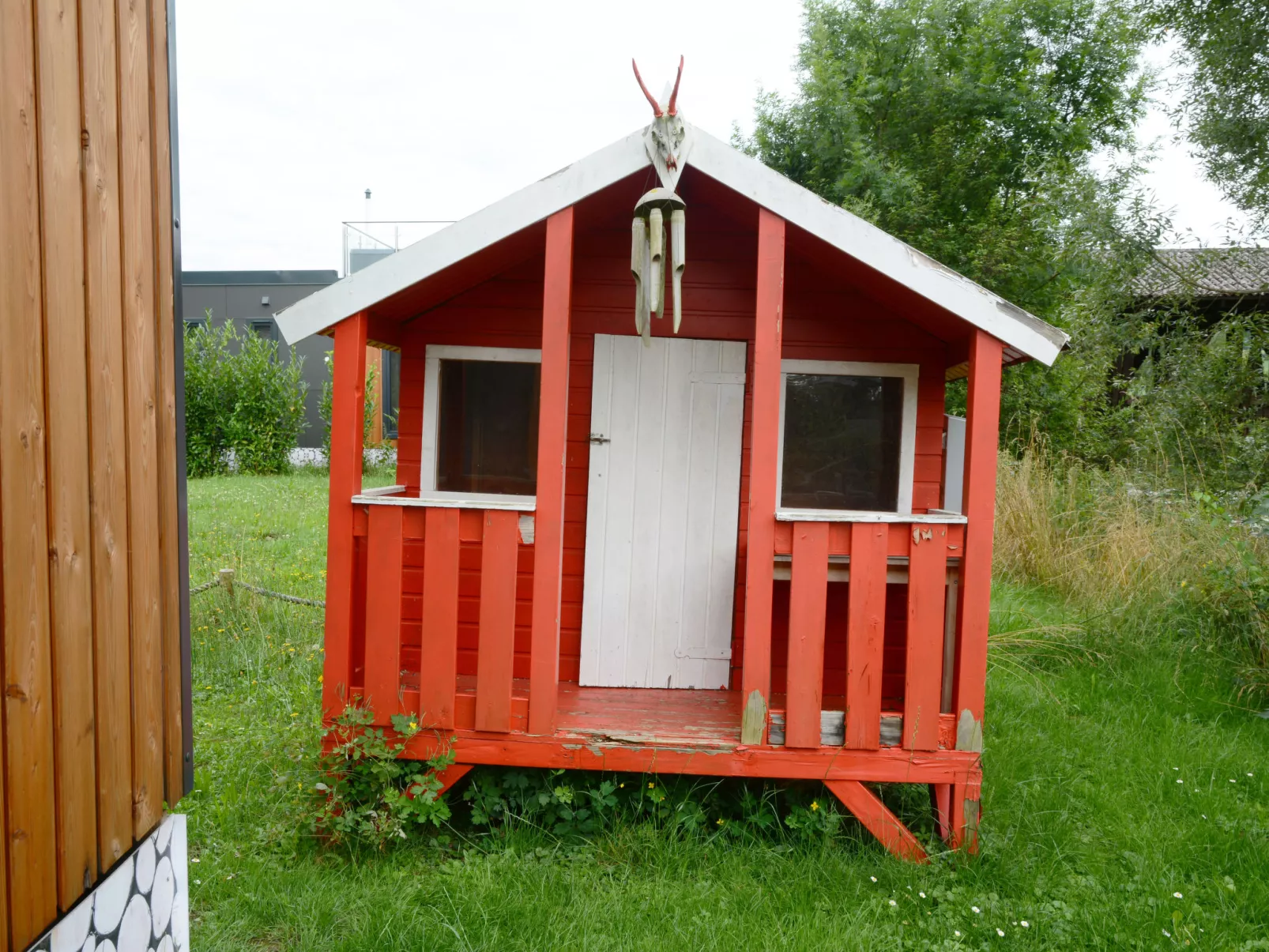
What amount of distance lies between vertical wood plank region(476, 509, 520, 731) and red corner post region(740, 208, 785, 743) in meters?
1.02

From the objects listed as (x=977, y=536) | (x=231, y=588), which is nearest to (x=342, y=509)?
(x=977, y=536)

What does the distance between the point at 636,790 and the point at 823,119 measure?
15.9 meters

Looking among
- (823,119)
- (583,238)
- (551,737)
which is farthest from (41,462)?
(823,119)

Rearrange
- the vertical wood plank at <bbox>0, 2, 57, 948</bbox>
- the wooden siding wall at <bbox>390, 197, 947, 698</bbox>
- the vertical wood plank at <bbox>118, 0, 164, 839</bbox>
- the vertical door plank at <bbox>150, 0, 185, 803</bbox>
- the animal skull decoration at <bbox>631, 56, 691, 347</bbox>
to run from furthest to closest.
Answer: the wooden siding wall at <bbox>390, 197, 947, 698</bbox> → the animal skull decoration at <bbox>631, 56, 691, 347</bbox> → the vertical door plank at <bbox>150, 0, 185, 803</bbox> → the vertical wood plank at <bbox>118, 0, 164, 839</bbox> → the vertical wood plank at <bbox>0, 2, 57, 948</bbox>

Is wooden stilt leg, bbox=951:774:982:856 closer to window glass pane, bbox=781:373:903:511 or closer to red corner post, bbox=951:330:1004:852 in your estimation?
red corner post, bbox=951:330:1004:852

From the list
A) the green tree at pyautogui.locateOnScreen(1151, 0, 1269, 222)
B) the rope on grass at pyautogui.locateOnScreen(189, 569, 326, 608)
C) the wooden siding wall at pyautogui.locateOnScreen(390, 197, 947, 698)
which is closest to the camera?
the wooden siding wall at pyautogui.locateOnScreen(390, 197, 947, 698)

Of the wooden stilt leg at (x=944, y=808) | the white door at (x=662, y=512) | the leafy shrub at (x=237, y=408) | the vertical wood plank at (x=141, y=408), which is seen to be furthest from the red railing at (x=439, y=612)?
the leafy shrub at (x=237, y=408)

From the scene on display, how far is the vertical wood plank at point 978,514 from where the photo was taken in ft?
12.6

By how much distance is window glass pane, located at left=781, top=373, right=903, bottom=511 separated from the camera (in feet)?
16.1

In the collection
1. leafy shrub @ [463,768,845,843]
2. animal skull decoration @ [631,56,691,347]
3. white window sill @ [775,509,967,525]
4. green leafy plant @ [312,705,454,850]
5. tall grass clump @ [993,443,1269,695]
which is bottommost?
leafy shrub @ [463,768,845,843]

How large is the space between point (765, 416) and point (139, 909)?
277 centimetres

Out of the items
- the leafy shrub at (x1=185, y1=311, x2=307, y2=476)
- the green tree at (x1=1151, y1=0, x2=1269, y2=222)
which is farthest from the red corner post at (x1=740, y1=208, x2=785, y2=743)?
the leafy shrub at (x1=185, y1=311, x2=307, y2=476)

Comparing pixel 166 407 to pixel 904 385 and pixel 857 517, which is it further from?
pixel 904 385

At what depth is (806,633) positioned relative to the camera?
3844mm
